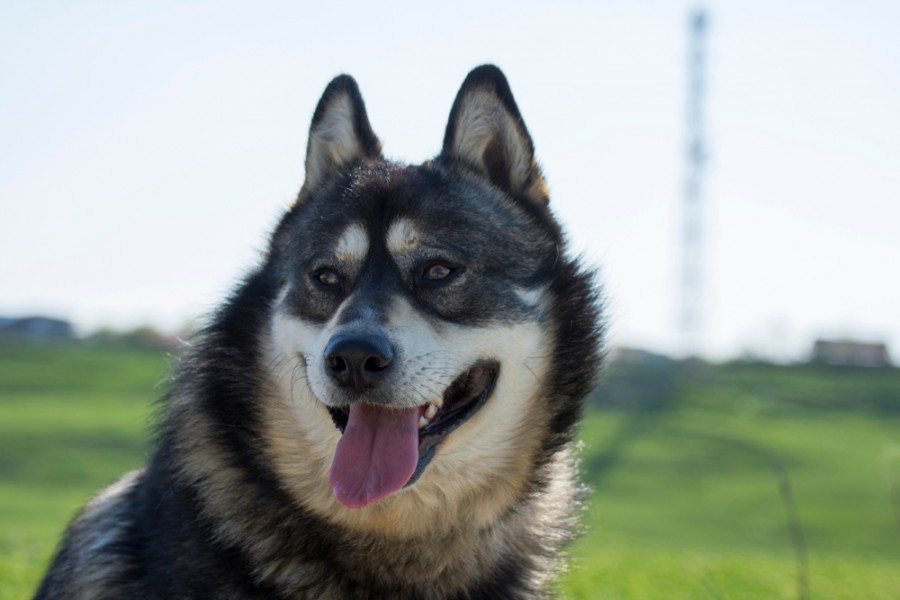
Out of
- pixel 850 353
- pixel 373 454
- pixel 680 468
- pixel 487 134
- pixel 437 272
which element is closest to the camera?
pixel 373 454

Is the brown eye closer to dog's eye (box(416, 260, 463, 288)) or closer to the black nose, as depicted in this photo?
dog's eye (box(416, 260, 463, 288))

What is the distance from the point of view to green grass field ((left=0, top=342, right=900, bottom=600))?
882 centimetres

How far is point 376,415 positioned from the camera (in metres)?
3.86

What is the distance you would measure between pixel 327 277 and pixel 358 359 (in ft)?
2.00

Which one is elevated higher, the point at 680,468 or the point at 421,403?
the point at 421,403

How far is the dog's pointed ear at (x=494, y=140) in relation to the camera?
14.9 feet

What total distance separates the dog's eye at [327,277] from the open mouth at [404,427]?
20.7 inches

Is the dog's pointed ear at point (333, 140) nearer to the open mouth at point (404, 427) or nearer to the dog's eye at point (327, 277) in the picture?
the dog's eye at point (327, 277)

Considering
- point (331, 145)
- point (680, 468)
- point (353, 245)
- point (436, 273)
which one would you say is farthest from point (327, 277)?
point (680, 468)

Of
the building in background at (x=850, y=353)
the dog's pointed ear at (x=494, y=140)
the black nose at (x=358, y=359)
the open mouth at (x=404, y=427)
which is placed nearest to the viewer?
the black nose at (x=358, y=359)

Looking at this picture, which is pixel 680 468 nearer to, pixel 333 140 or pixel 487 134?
pixel 487 134

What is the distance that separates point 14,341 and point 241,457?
93.2ft

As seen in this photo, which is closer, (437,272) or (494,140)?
(437,272)

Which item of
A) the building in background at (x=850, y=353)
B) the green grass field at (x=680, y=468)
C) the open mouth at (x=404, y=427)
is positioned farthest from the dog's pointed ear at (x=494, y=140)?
the building in background at (x=850, y=353)
